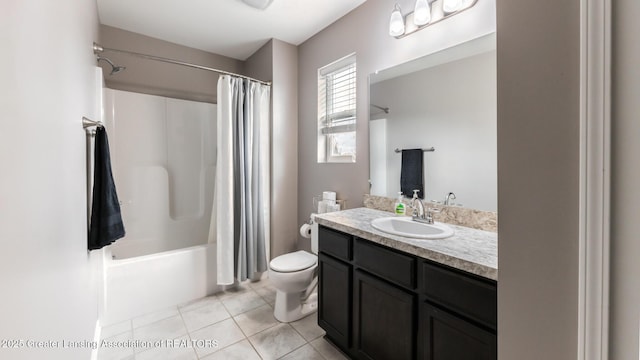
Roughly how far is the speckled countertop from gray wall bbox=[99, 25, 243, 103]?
7.99 ft

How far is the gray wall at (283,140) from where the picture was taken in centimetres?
269

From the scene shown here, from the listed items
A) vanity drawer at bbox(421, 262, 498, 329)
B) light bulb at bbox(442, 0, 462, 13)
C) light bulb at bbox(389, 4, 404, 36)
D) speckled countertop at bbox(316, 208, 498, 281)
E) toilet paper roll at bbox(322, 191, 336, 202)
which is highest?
light bulb at bbox(389, 4, 404, 36)

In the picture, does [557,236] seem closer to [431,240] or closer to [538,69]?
[538,69]

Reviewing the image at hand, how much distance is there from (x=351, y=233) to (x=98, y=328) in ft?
6.50

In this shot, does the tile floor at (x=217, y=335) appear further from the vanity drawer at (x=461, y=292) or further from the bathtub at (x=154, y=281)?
the vanity drawer at (x=461, y=292)

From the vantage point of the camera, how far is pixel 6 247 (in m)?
0.56

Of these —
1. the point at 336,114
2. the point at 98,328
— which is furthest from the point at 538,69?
the point at 98,328

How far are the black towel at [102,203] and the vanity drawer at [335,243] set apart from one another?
1.33 m

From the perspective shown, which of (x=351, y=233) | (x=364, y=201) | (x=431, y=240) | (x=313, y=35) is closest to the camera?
(x=431, y=240)

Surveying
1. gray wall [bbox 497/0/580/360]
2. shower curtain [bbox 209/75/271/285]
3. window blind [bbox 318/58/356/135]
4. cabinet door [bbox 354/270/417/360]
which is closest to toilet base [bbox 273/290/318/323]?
shower curtain [bbox 209/75/271/285]

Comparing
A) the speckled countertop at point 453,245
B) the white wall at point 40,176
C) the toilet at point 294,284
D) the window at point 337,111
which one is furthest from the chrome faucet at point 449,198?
the white wall at point 40,176

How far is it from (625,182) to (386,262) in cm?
102

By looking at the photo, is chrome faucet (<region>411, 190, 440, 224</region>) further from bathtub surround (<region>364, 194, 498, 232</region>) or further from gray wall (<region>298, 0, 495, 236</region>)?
gray wall (<region>298, 0, 495, 236</region>)

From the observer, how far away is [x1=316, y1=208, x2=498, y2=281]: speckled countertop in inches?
38.8
